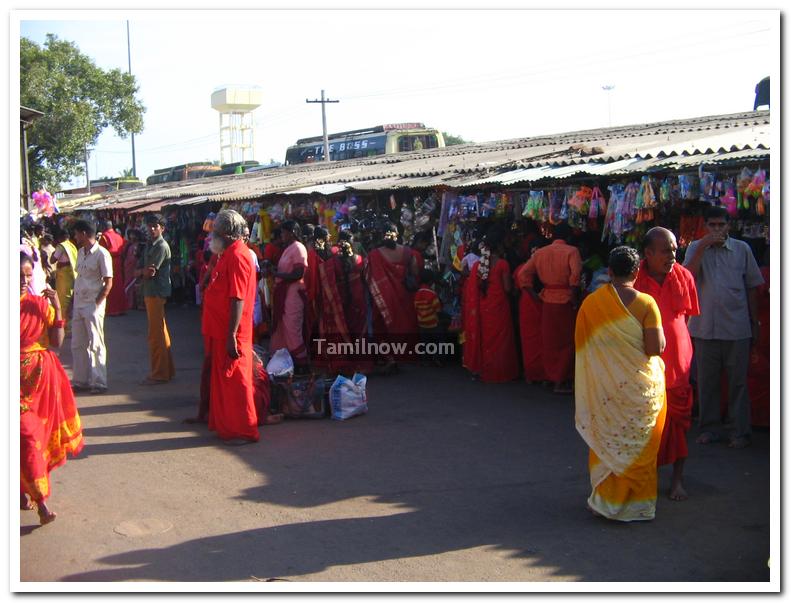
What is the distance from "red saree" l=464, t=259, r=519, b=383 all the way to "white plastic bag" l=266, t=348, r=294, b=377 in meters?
2.16

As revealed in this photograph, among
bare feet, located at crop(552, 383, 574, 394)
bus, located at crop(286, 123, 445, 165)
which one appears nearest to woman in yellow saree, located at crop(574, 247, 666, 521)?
bare feet, located at crop(552, 383, 574, 394)

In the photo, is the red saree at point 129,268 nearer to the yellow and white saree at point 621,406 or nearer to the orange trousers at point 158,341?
the orange trousers at point 158,341

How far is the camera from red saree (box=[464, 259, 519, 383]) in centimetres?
852

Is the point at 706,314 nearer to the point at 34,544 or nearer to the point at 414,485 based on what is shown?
the point at 414,485

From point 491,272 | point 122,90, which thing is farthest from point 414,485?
point 122,90

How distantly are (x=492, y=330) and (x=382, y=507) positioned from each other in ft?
12.3

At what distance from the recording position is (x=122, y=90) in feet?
102

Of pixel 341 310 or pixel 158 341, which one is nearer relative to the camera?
pixel 158 341

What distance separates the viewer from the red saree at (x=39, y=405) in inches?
182

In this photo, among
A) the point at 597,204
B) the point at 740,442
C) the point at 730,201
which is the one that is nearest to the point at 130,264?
the point at 597,204

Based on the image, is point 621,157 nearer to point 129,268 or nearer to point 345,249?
point 345,249

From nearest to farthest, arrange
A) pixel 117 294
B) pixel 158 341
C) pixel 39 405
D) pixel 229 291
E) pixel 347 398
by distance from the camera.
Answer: pixel 39 405, pixel 229 291, pixel 347 398, pixel 158 341, pixel 117 294

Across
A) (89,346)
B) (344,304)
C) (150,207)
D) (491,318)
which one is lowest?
(89,346)

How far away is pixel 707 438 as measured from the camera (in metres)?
6.20
